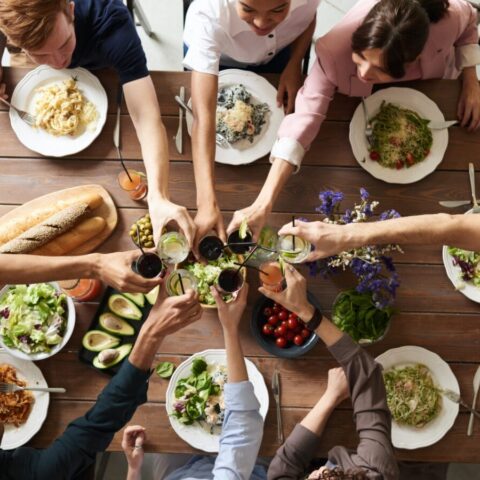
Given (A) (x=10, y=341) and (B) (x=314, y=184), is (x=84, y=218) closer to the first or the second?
(A) (x=10, y=341)

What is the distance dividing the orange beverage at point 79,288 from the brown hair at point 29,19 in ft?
2.87

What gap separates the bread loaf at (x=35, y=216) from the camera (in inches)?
77.2

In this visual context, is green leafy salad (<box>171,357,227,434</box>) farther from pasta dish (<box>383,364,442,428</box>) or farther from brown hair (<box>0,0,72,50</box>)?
brown hair (<box>0,0,72,50</box>)

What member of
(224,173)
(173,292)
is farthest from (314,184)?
(173,292)

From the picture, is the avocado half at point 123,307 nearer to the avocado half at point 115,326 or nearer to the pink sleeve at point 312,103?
the avocado half at point 115,326

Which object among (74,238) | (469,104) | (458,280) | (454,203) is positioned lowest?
(458,280)

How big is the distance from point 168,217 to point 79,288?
1.54ft

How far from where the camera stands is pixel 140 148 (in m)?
2.10

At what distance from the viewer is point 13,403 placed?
6.28 ft

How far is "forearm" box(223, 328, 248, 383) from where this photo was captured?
1.81m

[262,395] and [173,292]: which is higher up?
[173,292]

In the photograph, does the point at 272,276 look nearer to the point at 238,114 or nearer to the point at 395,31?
the point at 238,114

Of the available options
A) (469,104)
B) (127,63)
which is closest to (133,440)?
(127,63)

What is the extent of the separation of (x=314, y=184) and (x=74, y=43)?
43.3 inches
